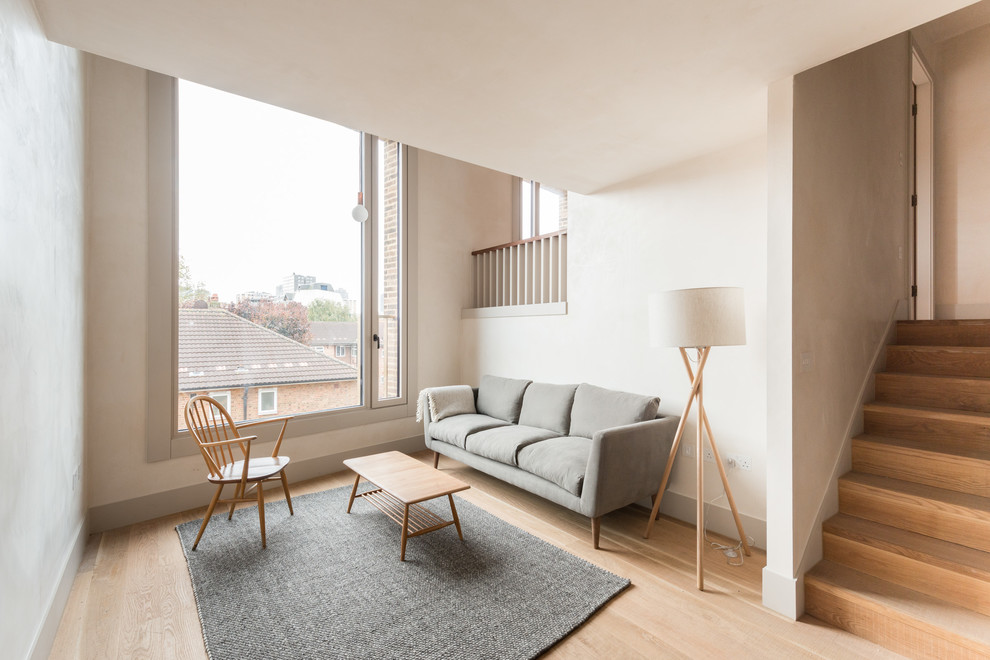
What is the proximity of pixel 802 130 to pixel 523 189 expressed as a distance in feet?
13.3

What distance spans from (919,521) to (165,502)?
4.58m

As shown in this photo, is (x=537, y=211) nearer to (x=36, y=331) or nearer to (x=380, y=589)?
(x=380, y=589)

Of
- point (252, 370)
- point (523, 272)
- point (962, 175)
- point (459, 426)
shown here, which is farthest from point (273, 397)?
point (962, 175)

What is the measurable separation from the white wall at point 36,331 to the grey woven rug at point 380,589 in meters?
0.63

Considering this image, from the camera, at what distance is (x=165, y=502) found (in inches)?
127

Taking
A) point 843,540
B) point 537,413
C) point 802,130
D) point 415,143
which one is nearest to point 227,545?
point 537,413

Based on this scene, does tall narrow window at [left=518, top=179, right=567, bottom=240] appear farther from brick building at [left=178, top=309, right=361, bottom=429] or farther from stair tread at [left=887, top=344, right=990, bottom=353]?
stair tread at [left=887, top=344, right=990, bottom=353]

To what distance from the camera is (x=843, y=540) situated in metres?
2.20

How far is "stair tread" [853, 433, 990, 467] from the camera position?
2.24m

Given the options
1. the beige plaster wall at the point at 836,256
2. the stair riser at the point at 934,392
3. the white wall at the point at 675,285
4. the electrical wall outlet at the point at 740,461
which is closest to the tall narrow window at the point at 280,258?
the white wall at the point at 675,285

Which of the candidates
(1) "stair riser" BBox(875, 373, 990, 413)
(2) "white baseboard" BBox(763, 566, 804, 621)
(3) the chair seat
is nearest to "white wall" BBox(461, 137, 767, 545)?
(2) "white baseboard" BBox(763, 566, 804, 621)

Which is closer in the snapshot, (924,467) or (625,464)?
(924,467)

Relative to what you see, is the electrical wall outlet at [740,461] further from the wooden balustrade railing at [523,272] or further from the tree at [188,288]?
the tree at [188,288]

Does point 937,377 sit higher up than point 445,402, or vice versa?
point 937,377
